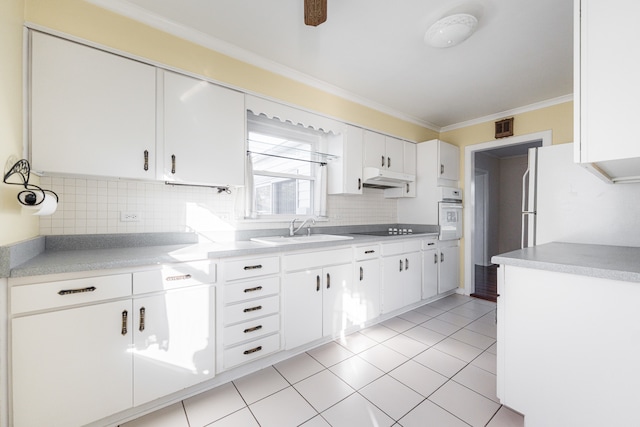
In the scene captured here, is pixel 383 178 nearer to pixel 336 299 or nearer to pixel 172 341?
pixel 336 299

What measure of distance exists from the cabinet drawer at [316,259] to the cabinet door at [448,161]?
2.03 m

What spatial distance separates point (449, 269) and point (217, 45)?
12.6 feet

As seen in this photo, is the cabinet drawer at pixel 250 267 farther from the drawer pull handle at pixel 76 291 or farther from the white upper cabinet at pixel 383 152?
the white upper cabinet at pixel 383 152

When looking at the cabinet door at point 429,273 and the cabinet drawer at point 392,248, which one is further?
the cabinet door at point 429,273

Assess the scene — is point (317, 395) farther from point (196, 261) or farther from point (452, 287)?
point (452, 287)

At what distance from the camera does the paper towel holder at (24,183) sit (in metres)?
1.31

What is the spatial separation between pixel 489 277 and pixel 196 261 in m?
5.16

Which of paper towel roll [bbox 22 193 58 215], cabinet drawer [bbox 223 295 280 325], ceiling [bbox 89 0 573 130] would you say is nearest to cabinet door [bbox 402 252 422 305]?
cabinet drawer [bbox 223 295 280 325]

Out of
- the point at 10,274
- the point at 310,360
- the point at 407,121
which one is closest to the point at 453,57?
the point at 407,121

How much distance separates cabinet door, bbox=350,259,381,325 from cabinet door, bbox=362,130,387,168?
1.25 m

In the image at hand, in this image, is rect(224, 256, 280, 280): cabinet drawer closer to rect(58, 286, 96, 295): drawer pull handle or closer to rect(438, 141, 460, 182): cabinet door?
rect(58, 286, 96, 295): drawer pull handle

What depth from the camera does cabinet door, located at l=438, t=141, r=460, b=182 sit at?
3674 millimetres

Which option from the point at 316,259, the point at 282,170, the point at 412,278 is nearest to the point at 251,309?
the point at 316,259

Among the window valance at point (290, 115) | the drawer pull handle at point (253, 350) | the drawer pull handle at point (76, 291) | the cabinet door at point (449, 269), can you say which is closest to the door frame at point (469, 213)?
the cabinet door at point (449, 269)
